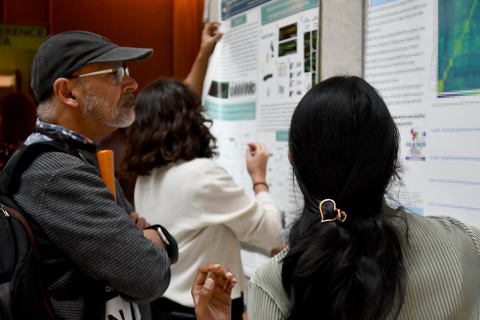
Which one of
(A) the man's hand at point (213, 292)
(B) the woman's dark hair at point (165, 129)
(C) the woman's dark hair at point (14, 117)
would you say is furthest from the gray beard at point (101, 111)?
(C) the woman's dark hair at point (14, 117)

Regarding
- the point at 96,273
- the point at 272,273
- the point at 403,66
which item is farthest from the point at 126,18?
the point at 272,273

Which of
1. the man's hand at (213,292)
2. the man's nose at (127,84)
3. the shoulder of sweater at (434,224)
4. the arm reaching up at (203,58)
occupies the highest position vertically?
the arm reaching up at (203,58)

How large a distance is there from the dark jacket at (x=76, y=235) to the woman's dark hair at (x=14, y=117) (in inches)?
83.1

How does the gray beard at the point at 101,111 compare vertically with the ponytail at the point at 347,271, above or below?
above

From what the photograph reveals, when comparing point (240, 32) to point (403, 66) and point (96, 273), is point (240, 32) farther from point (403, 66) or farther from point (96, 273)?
point (96, 273)

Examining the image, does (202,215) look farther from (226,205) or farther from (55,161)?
(55,161)

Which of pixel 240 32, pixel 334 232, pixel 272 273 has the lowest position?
pixel 272 273

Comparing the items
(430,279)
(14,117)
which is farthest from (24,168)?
(14,117)

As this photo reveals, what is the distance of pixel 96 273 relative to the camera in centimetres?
121

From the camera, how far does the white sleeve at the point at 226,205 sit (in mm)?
1842

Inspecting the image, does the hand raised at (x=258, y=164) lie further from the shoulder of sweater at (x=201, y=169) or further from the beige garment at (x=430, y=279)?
the beige garment at (x=430, y=279)

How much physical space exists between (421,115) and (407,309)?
0.92 meters

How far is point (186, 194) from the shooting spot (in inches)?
73.3

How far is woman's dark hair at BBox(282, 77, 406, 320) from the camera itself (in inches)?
33.9
